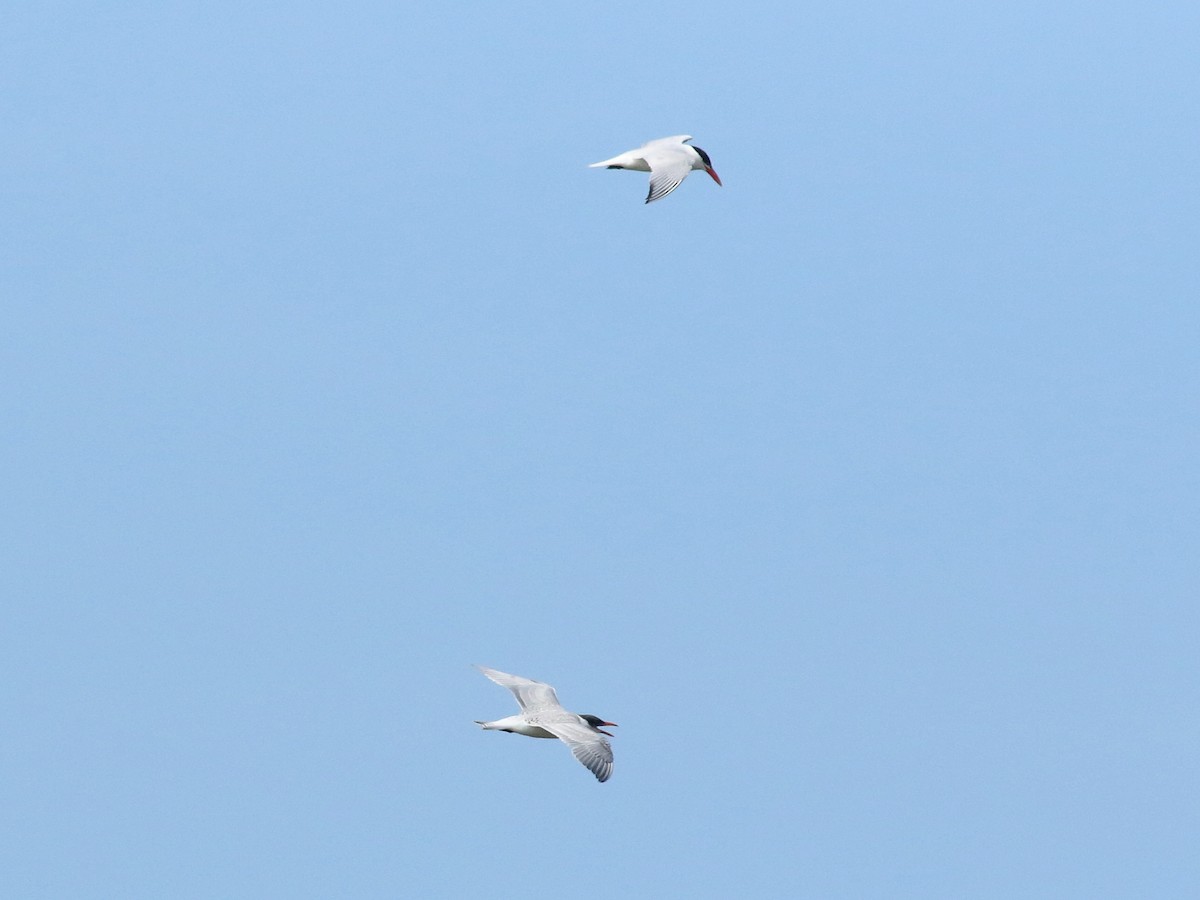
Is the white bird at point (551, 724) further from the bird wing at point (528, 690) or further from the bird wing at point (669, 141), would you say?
the bird wing at point (669, 141)

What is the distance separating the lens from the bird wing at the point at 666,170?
2466 cm

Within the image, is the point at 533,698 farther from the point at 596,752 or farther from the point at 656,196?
the point at 656,196

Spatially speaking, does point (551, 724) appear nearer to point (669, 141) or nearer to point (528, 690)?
point (528, 690)

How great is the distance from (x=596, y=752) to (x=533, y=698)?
114 inches

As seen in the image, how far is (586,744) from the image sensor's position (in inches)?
888

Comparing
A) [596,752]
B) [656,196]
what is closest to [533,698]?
[596,752]

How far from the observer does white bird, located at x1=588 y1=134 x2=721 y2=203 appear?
25.1 meters

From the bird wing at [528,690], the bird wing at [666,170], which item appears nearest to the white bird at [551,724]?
the bird wing at [528,690]

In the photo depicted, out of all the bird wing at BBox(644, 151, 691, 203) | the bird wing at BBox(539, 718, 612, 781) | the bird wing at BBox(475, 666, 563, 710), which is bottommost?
the bird wing at BBox(539, 718, 612, 781)

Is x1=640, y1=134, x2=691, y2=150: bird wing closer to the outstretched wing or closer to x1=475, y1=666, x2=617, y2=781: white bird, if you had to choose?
the outstretched wing

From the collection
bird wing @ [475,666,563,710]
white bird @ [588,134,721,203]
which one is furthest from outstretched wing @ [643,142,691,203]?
bird wing @ [475,666,563,710]

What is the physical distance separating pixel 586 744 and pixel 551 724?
112cm

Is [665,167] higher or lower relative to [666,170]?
higher

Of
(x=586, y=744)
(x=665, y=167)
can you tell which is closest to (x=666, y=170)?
(x=665, y=167)
